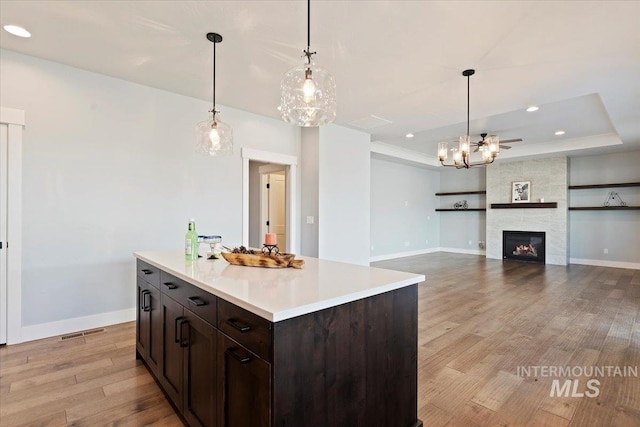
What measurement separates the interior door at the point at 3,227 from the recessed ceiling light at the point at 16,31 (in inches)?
32.7

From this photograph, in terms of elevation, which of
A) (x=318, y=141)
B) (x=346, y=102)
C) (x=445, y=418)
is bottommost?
(x=445, y=418)

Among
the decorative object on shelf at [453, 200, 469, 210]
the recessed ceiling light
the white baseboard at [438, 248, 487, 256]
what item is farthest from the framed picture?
the recessed ceiling light

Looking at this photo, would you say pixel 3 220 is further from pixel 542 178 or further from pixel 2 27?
pixel 542 178

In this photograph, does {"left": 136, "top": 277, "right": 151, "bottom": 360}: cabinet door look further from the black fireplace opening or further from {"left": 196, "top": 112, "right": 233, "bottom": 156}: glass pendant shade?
the black fireplace opening

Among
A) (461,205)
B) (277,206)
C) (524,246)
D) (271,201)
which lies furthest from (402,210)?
(271,201)

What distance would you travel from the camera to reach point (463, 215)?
9711mm

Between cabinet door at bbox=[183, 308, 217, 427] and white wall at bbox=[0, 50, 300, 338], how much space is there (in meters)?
2.35

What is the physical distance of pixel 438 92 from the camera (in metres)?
3.85

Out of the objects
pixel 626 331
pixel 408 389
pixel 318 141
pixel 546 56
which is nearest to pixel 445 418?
pixel 408 389

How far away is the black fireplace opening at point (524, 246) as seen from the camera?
312 inches

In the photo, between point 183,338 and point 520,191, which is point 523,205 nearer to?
point 520,191

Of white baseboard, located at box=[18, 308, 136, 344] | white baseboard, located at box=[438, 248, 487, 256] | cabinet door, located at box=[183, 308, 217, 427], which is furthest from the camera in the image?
white baseboard, located at box=[438, 248, 487, 256]

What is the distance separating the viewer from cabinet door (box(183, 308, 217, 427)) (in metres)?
1.49

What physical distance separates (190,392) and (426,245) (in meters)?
9.02
